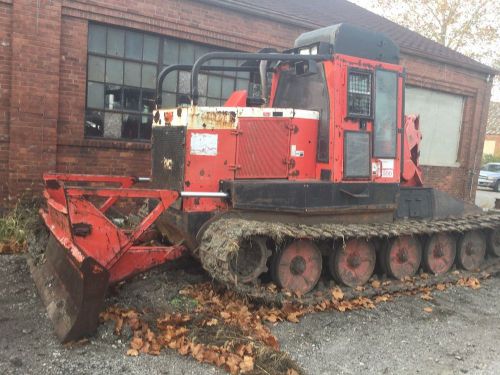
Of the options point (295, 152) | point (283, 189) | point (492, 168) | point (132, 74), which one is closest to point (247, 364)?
point (283, 189)

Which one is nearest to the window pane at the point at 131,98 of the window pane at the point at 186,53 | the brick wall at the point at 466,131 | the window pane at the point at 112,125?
the window pane at the point at 112,125

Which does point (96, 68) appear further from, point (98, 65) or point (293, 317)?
point (293, 317)

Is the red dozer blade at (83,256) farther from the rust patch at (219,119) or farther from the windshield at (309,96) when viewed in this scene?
the windshield at (309,96)

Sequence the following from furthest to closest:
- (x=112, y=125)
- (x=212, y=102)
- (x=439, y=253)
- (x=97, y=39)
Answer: (x=212, y=102) < (x=112, y=125) < (x=97, y=39) < (x=439, y=253)

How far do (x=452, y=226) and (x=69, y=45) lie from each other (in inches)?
255

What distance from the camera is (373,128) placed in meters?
5.88

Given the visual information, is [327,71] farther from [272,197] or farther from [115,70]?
[115,70]

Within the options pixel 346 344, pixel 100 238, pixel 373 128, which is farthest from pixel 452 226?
pixel 100 238

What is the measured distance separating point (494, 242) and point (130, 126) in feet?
20.7

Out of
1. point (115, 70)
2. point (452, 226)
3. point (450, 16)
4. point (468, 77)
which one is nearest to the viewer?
point (452, 226)

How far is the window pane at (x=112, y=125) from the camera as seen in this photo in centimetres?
872

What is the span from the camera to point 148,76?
9000 millimetres

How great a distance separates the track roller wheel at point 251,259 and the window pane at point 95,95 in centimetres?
479

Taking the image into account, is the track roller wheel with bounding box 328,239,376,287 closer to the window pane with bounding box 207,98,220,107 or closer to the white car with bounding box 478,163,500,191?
the window pane with bounding box 207,98,220,107
